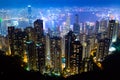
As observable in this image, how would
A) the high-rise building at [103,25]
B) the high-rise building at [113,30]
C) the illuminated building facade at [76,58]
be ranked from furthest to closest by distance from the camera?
the high-rise building at [103,25] < the high-rise building at [113,30] < the illuminated building facade at [76,58]

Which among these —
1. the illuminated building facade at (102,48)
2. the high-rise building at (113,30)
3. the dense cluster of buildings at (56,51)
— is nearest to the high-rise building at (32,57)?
the dense cluster of buildings at (56,51)

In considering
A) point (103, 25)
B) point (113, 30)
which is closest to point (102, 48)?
point (113, 30)

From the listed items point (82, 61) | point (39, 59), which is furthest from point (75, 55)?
point (39, 59)

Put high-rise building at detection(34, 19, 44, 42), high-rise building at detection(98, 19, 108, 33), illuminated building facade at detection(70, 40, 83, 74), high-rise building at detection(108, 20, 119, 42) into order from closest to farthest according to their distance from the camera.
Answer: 1. illuminated building facade at detection(70, 40, 83, 74)
2. high-rise building at detection(34, 19, 44, 42)
3. high-rise building at detection(108, 20, 119, 42)
4. high-rise building at detection(98, 19, 108, 33)

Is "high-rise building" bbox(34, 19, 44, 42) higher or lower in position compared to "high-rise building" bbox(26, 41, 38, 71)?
higher

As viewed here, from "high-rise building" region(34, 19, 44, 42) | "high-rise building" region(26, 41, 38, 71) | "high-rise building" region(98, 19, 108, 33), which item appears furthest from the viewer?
"high-rise building" region(98, 19, 108, 33)

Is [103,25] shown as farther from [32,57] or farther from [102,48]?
[32,57]

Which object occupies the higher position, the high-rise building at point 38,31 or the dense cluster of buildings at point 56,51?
the high-rise building at point 38,31

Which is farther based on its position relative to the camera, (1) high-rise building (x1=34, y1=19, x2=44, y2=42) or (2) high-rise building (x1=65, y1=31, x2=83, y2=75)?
(1) high-rise building (x1=34, y1=19, x2=44, y2=42)

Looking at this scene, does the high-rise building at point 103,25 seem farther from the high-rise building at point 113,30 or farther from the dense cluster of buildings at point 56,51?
the dense cluster of buildings at point 56,51

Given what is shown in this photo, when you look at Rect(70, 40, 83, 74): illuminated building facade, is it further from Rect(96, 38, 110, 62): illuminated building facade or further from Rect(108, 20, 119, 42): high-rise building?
Rect(108, 20, 119, 42): high-rise building

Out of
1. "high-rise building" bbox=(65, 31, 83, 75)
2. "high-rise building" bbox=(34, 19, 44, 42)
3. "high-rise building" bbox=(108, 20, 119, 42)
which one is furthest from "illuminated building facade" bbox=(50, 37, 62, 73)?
"high-rise building" bbox=(108, 20, 119, 42)

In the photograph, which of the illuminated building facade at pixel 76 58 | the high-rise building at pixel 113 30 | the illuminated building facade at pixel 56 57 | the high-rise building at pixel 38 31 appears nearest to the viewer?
the illuminated building facade at pixel 76 58

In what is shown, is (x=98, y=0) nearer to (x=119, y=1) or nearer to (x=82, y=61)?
(x=119, y=1)
